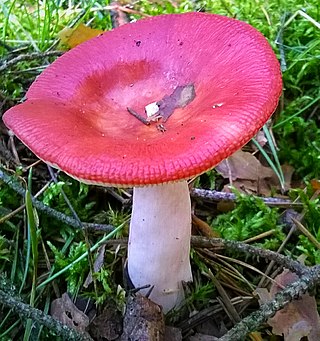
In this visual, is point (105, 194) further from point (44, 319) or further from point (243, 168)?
point (44, 319)

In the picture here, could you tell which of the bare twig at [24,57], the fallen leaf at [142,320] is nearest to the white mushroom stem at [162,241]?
the fallen leaf at [142,320]

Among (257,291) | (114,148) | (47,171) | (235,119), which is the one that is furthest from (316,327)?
(47,171)

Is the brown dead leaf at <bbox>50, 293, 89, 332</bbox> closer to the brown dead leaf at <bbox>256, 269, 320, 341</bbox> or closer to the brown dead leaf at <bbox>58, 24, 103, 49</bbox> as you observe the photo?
the brown dead leaf at <bbox>256, 269, 320, 341</bbox>

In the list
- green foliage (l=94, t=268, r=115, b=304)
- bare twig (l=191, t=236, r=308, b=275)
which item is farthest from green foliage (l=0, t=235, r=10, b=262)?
bare twig (l=191, t=236, r=308, b=275)

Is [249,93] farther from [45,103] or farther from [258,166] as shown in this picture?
[258,166]

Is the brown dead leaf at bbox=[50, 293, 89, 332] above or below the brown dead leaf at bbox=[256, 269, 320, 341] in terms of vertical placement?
above

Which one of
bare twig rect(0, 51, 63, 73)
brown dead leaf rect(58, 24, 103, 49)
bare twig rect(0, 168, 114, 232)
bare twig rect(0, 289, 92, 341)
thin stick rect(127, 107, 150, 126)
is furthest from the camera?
brown dead leaf rect(58, 24, 103, 49)
